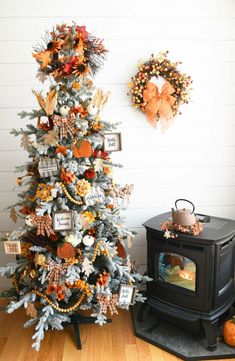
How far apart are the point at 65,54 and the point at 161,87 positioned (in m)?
0.81

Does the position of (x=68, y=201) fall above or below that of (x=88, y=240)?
above

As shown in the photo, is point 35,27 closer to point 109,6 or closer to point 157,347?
point 109,6

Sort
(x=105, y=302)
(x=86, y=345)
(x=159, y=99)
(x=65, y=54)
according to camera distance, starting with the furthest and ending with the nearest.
→ 1. (x=159, y=99)
2. (x=86, y=345)
3. (x=105, y=302)
4. (x=65, y=54)

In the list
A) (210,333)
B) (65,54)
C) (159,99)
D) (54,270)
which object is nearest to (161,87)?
(159,99)

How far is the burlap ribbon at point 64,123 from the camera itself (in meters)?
1.88

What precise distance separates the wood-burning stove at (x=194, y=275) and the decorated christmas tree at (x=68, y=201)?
24cm

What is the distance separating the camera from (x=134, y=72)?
247cm

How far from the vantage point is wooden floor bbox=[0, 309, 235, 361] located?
206 centimetres

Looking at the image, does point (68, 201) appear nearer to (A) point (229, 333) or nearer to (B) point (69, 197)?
(B) point (69, 197)

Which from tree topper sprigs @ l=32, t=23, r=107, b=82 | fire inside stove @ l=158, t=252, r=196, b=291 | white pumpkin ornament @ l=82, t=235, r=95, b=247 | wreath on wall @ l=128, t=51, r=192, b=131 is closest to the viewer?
tree topper sprigs @ l=32, t=23, r=107, b=82

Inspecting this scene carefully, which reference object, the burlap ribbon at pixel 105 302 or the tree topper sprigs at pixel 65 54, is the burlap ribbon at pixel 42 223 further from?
the tree topper sprigs at pixel 65 54

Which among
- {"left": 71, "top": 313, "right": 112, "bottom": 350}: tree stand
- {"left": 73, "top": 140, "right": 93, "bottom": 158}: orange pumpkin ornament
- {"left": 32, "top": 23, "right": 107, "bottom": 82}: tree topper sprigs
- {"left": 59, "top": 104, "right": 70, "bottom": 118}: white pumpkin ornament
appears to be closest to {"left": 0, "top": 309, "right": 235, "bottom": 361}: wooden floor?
{"left": 71, "top": 313, "right": 112, "bottom": 350}: tree stand

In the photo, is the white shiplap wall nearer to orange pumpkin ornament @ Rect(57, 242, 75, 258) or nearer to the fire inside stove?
the fire inside stove

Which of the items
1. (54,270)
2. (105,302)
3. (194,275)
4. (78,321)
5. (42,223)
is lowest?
(78,321)
